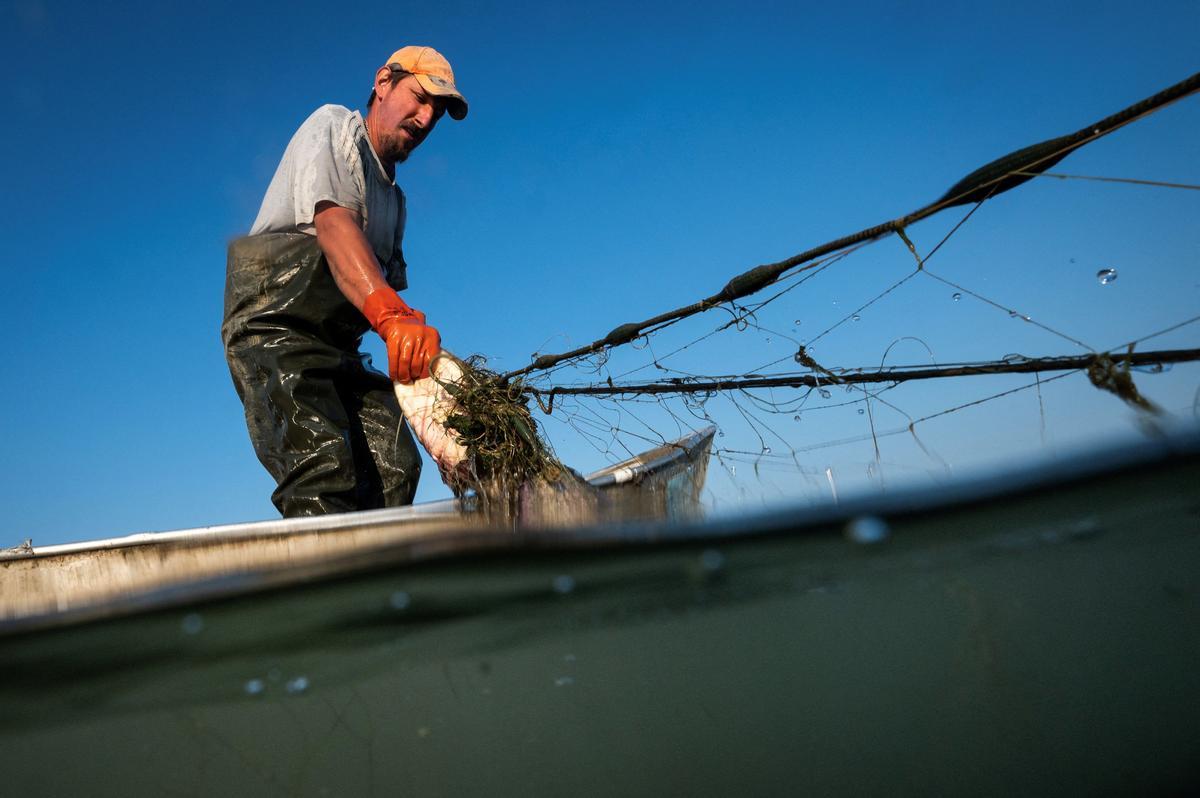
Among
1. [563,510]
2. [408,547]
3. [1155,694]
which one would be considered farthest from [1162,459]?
[408,547]

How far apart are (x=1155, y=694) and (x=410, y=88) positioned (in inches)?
322

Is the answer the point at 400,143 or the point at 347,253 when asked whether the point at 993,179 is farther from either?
the point at 400,143

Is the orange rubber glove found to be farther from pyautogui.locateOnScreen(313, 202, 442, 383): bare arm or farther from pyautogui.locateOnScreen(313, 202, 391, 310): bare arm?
pyautogui.locateOnScreen(313, 202, 391, 310): bare arm

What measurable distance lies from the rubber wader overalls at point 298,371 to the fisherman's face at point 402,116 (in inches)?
38.7

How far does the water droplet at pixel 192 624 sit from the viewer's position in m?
4.15

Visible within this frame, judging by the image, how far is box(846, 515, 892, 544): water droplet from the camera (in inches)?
175

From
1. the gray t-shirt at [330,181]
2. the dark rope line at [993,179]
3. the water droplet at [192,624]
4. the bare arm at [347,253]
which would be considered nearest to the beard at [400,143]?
the gray t-shirt at [330,181]

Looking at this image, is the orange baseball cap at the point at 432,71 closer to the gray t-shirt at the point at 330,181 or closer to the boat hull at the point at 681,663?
the gray t-shirt at the point at 330,181

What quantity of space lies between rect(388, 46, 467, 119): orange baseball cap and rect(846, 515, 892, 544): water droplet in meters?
4.14

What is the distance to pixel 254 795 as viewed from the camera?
Result: 15.8 feet

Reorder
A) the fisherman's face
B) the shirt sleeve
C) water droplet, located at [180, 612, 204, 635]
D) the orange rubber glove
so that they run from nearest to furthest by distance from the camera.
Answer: the orange rubber glove, the shirt sleeve, water droplet, located at [180, 612, 204, 635], the fisherman's face

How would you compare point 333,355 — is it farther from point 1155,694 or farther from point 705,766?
point 1155,694

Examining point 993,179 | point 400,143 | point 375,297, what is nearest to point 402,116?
point 400,143

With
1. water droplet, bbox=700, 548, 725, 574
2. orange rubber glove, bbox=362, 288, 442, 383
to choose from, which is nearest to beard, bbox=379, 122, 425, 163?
orange rubber glove, bbox=362, 288, 442, 383
